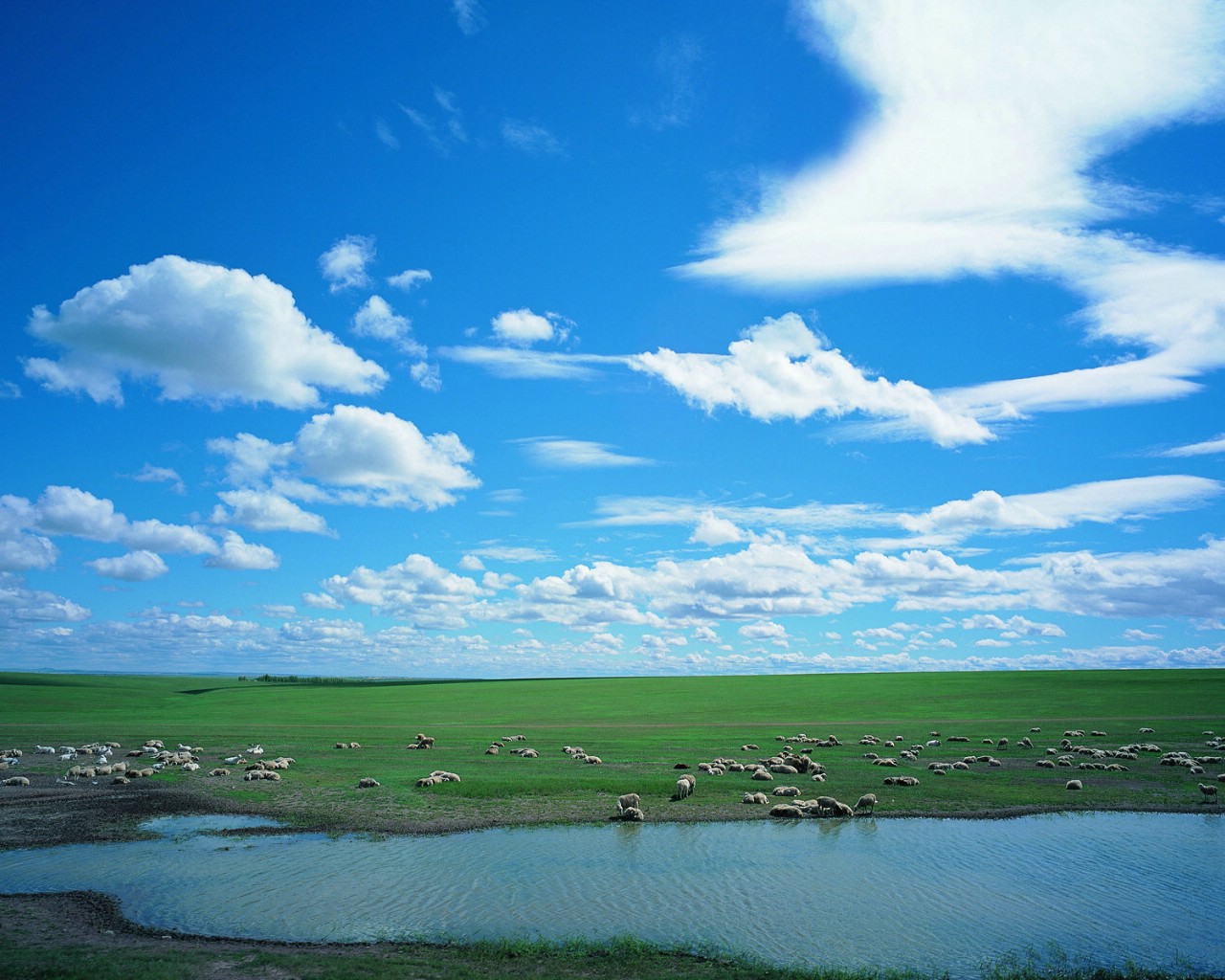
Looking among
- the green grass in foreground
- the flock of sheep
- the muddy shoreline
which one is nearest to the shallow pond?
the green grass in foreground

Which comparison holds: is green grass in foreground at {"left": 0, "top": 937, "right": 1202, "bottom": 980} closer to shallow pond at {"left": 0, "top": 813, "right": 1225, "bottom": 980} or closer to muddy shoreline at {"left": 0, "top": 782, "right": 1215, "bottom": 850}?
shallow pond at {"left": 0, "top": 813, "right": 1225, "bottom": 980}

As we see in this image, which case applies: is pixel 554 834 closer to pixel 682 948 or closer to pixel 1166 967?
pixel 682 948

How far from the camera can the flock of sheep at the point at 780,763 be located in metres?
29.7

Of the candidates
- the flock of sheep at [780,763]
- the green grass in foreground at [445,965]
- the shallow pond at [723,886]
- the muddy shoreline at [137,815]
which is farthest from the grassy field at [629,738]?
the green grass in foreground at [445,965]

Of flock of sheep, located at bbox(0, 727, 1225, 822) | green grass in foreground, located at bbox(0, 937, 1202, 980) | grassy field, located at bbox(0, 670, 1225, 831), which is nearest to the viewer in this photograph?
green grass in foreground, located at bbox(0, 937, 1202, 980)

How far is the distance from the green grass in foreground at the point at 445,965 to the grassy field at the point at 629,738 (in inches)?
453

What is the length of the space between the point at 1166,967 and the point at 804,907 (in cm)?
670

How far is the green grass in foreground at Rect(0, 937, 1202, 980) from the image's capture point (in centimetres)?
1342

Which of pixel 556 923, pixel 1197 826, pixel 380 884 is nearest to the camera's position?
pixel 556 923

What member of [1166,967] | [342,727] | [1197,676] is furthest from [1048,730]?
[1197,676]

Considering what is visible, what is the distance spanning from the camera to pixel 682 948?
15.0 m

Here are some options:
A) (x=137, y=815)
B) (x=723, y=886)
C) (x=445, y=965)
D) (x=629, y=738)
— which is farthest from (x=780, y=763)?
(x=137, y=815)

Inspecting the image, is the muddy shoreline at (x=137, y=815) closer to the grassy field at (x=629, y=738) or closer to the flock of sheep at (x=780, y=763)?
the grassy field at (x=629, y=738)

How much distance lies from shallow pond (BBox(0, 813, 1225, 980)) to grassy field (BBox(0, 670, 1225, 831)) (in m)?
3.50
